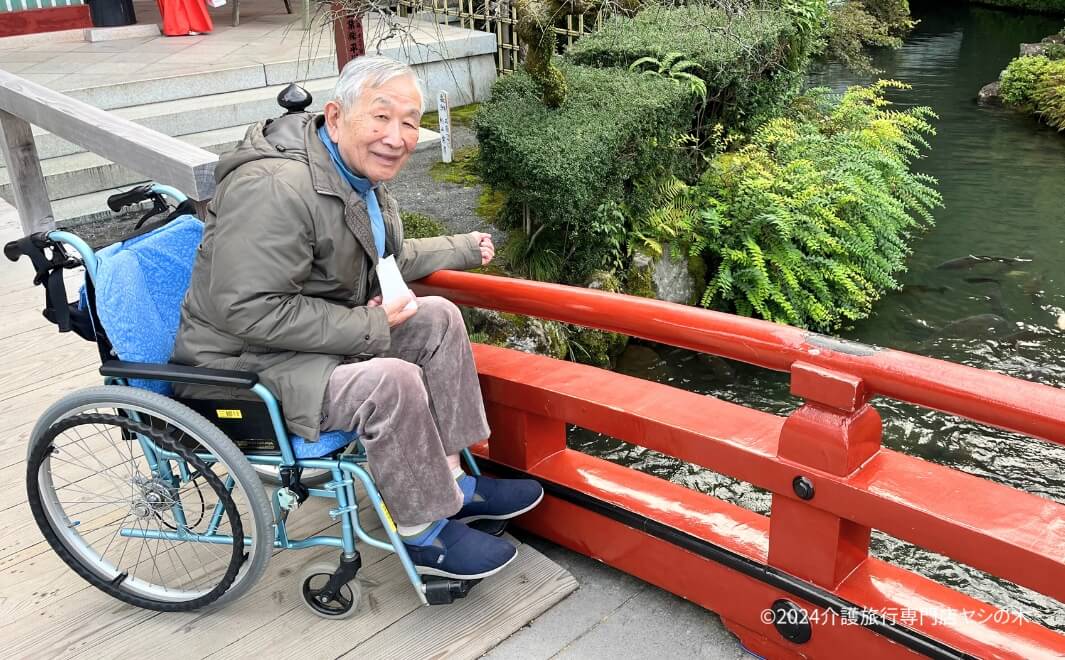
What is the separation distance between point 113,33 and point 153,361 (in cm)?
792

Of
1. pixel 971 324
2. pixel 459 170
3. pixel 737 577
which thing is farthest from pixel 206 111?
pixel 737 577

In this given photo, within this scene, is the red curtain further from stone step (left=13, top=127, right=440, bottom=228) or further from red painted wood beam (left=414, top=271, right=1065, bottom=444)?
red painted wood beam (left=414, top=271, right=1065, bottom=444)

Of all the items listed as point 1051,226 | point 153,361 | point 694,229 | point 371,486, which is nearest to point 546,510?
point 371,486

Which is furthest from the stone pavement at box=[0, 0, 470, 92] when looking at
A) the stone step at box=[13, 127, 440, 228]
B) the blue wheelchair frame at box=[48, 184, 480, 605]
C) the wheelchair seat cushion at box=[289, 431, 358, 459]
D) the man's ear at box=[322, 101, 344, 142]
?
the wheelchair seat cushion at box=[289, 431, 358, 459]

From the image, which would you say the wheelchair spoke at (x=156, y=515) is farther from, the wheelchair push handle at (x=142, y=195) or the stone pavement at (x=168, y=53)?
the stone pavement at (x=168, y=53)

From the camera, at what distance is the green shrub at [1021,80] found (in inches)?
499

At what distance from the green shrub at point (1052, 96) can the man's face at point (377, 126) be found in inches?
469

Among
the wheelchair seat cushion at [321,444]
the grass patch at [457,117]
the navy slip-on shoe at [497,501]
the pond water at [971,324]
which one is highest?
the wheelchair seat cushion at [321,444]

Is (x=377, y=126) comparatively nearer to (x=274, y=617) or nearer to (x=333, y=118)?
(x=333, y=118)

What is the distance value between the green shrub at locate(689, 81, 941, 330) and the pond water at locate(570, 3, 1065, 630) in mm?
→ 342

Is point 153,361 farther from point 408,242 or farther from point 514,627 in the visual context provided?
point 514,627

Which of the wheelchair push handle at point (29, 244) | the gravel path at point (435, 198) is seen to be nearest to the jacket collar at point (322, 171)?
the wheelchair push handle at point (29, 244)

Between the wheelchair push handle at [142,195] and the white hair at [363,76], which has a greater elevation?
the white hair at [363,76]

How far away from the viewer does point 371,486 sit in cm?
210
